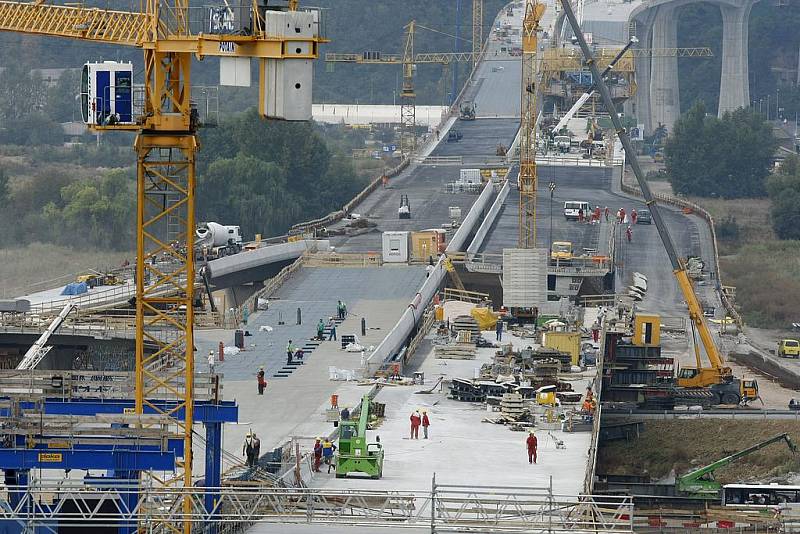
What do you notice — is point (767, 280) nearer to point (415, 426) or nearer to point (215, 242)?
point (215, 242)

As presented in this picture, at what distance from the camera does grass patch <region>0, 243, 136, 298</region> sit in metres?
124

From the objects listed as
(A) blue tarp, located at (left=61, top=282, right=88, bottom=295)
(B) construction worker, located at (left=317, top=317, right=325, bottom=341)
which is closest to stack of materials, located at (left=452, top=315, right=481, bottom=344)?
(B) construction worker, located at (left=317, top=317, right=325, bottom=341)

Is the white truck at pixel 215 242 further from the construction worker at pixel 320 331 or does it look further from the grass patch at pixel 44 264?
the construction worker at pixel 320 331

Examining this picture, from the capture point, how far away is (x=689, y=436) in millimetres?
85750

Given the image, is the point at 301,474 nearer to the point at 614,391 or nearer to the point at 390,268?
the point at 614,391

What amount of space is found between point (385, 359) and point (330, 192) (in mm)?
87014

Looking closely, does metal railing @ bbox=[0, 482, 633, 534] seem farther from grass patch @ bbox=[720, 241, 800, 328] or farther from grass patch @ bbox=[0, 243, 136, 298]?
grass patch @ bbox=[720, 241, 800, 328]

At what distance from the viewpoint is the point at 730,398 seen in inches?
3499

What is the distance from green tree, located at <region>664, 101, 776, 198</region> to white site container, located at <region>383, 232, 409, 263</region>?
66946 mm

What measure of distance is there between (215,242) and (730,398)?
38.0 metres

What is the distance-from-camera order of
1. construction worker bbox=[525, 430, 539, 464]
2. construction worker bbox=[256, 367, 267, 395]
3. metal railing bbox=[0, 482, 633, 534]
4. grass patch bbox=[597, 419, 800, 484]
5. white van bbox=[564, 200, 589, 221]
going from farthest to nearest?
white van bbox=[564, 200, 589, 221] < grass patch bbox=[597, 419, 800, 484] < construction worker bbox=[256, 367, 267, 395] < construction worker bbox=[525, 430, 539, 464] < metal railing bbox=[0, 482, 633, 534]

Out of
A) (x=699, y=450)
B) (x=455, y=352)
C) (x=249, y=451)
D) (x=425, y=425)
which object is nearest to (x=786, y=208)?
(x=455, y=352)

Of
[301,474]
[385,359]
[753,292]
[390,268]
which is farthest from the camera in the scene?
[753,292]

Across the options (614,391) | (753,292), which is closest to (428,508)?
(614,391)
